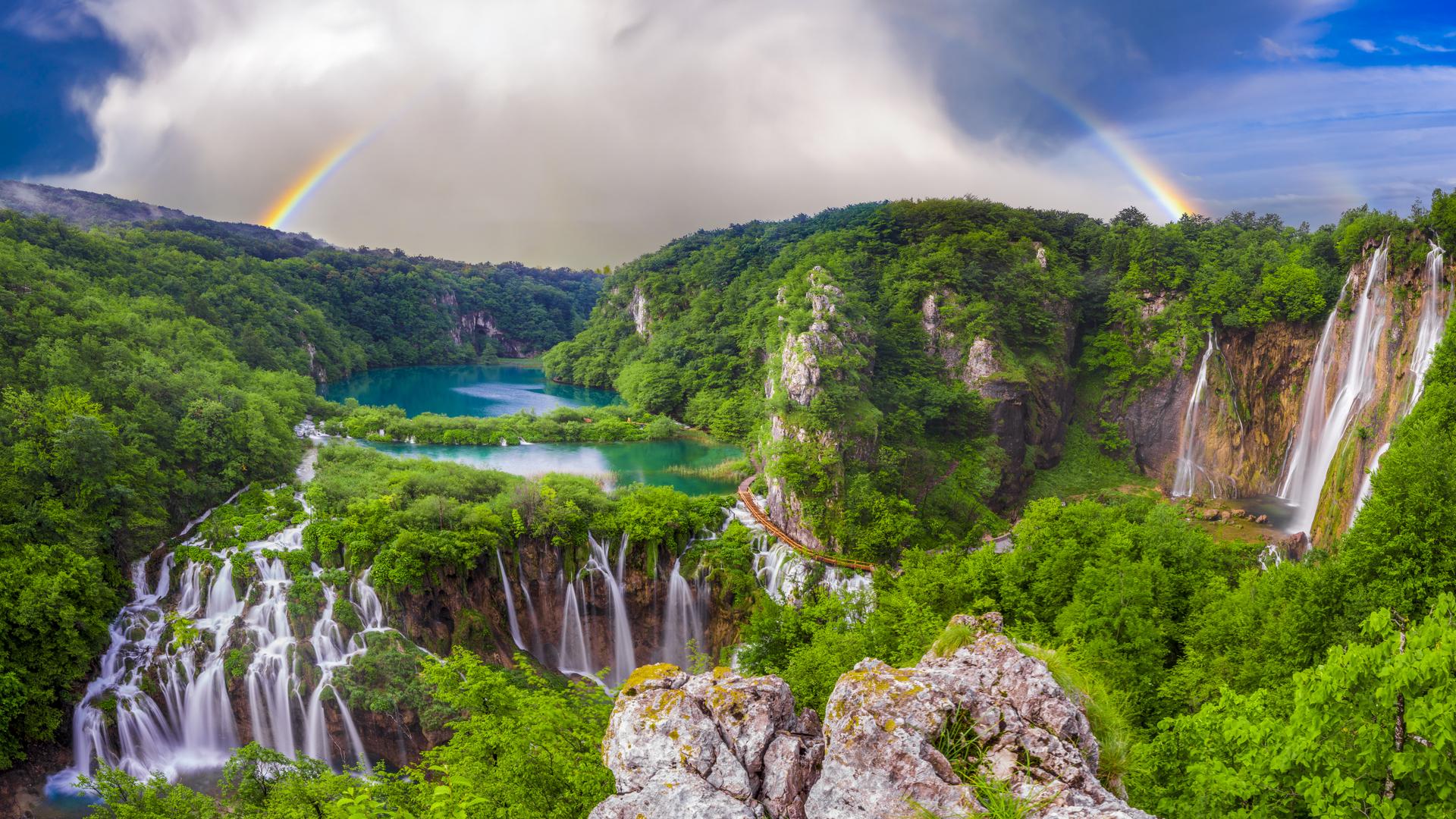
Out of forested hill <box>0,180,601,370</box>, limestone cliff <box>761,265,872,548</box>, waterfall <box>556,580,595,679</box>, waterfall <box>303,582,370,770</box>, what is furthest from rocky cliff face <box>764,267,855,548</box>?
forested hill <box>0,180,601,370</box>

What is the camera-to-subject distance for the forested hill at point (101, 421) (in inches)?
731

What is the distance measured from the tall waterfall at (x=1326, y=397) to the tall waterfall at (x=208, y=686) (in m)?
37.1

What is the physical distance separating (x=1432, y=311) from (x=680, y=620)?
30.3 metres

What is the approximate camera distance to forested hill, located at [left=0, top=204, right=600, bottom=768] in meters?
18.6

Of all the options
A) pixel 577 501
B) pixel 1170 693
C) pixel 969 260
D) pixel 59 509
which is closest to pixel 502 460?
pixel 577 501

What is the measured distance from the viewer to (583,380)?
3012 inches

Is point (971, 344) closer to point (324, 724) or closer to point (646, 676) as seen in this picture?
point (324, 724)

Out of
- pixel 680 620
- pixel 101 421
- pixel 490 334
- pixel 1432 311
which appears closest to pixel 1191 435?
pixel 1432 311

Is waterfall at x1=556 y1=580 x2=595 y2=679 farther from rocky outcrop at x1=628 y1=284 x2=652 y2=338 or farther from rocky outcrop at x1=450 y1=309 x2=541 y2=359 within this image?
rocky outcrop at x1=450 y1=309 x2=541 y2=359

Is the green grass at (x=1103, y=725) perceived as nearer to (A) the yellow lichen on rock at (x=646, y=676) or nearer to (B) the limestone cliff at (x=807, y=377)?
(A) the yellow lichen on rock at (x=646, y=676)

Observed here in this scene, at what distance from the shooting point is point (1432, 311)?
25047mm

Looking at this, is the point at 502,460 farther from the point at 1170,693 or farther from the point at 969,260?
the point at 1170,693

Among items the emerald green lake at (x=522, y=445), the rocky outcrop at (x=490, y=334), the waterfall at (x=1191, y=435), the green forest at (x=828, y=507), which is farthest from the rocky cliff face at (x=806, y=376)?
Result: the rocky outcrop at (x=490, y=334)

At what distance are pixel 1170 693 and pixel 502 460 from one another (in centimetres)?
3642
